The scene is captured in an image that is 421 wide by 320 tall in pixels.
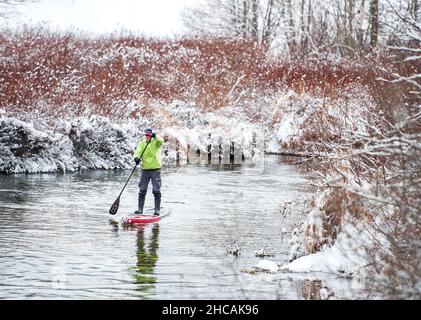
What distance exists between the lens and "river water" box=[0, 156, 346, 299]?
8.83m

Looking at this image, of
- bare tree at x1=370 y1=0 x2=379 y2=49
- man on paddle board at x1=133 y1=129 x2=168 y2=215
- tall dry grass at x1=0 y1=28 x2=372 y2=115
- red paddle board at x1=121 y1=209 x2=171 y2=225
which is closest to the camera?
bare tree at x1=370 y1=0 x2=379 y2=49

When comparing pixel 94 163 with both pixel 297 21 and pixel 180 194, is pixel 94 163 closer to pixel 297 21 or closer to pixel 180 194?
pixel 180 194

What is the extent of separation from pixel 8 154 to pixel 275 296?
14.7 meters

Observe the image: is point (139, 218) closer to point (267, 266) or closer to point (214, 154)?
point (267, 266)

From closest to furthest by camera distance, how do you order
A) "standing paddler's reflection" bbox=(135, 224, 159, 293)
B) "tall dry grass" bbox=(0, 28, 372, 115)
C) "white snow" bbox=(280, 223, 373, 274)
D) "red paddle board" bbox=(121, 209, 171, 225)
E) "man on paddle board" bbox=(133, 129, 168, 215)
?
"standing paddler's reflection" bbox=(135, 224, 159, 293), "white snow" bbox=(280, 223, 373, 274), "red paddle board" bbox=(121, 209, 171, 225), "man on paddle board" bbox=(133, 129, 168, 215), "tall dry grass" bbox=(0, 28, 372, 115)

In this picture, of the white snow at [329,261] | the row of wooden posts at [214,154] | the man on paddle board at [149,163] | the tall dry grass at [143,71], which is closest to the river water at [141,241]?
the white snow at [329,261]

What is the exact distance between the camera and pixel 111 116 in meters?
26.6

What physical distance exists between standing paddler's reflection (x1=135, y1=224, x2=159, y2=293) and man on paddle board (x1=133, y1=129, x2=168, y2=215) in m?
0.92

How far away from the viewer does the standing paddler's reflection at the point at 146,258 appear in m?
9.12

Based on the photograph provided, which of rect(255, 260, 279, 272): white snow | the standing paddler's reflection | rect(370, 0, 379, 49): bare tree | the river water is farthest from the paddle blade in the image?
rect(370, 0, 379, 49): bare tree

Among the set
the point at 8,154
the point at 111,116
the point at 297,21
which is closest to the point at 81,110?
the point at 111,116

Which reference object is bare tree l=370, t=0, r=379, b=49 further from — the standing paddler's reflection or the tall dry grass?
the standing paddler's reflection

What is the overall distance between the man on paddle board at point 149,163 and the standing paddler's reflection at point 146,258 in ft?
3.00

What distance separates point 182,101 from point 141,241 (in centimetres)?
2032
